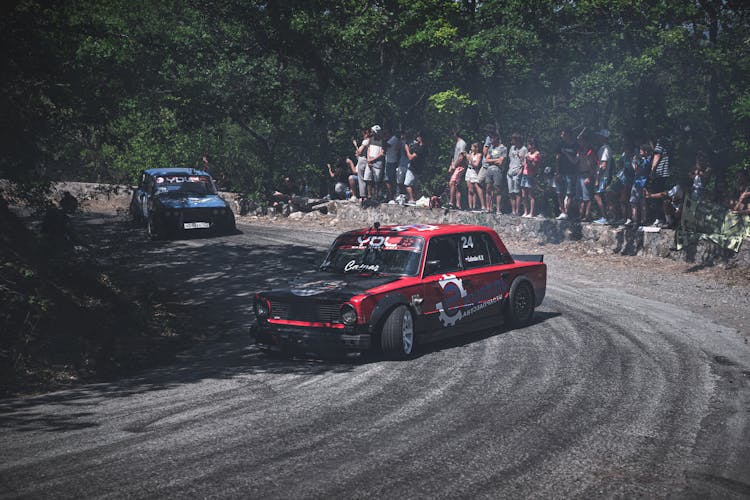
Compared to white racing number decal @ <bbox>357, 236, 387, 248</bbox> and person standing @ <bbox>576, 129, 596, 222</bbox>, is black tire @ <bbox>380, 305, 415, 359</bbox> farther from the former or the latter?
person standing @ <bbox>576, 129, 596, 222</bbox>

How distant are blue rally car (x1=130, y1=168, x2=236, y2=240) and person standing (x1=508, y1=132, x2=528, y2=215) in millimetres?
7198

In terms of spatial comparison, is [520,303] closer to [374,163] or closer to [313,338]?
[313,338]

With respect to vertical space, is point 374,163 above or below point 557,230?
above

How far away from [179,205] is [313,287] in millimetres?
11811

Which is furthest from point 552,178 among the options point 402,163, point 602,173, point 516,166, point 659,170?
point 402,163

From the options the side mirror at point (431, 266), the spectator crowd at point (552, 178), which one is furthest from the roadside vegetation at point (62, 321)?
the spectator crowd at point (552, 178)

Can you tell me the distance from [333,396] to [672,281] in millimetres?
9350

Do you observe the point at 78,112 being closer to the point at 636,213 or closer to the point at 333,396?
Answer: the point at 333,396

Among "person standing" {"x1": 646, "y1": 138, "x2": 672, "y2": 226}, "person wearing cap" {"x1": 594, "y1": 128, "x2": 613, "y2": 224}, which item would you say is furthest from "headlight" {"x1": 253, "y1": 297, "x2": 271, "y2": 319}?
"person wearing cap" {"x1": 594, "y1": 128, "x2": 613, "y2": 224}

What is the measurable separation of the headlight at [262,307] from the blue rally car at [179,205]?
1120 cm

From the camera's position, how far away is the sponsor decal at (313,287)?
904 centimetres

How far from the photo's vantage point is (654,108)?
21734 mm

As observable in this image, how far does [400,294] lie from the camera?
9.02 m

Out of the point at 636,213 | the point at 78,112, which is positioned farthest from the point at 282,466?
the point at 636,213
